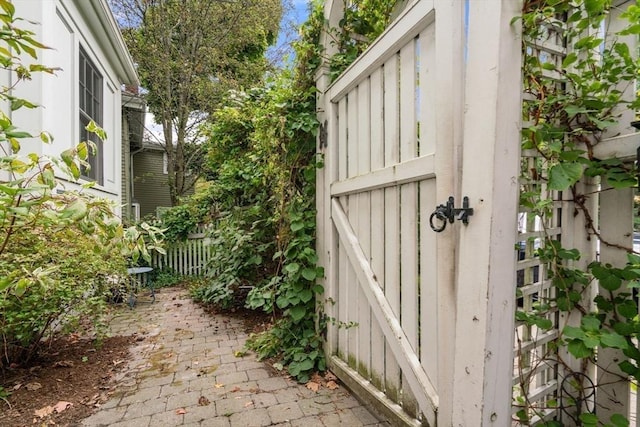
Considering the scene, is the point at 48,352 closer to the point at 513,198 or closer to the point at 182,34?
the point at 513,198

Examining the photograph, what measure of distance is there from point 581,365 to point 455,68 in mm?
1458

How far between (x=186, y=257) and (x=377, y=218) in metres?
6.11

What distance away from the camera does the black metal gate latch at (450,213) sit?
1.24 m

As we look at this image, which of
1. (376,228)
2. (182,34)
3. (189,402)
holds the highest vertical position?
(182,34)

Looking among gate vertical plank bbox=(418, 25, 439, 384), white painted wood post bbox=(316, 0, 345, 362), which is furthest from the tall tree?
gate vertical plank bbox=(418, 25, 439, 384)

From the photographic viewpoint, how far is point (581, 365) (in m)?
1.52

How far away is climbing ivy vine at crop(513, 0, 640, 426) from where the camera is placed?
1.16m

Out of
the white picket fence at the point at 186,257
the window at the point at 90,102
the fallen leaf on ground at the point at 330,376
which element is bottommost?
the fallen leaf on ground at the point at 330,376

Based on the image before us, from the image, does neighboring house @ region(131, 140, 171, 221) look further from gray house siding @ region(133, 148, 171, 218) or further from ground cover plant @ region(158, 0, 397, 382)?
ground cover plant @ region(158, 0, 397, 382)

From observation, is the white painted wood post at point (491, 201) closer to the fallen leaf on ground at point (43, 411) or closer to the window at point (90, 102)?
the fallen leaf on ground at point (43, 411)

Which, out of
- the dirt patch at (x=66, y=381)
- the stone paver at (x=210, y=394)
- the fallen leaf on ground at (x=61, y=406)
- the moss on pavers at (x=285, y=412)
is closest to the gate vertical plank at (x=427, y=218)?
the stone paver at (x=210, y=394)

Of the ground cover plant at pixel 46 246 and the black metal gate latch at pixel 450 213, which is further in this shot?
the ground cover plant at pixel 46 246

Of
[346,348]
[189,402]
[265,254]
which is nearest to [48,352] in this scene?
[189,402]

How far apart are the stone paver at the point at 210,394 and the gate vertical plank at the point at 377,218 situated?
1.08 feet
